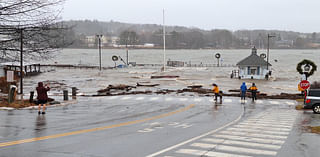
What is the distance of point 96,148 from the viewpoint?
1141 cm

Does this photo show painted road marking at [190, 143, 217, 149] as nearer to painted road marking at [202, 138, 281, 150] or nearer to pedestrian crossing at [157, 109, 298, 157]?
pedestrian crossing at [157, 109, 298, 157]

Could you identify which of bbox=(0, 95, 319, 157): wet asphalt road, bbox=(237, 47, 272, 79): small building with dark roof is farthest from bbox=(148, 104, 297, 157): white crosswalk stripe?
bbox=(237, 47, 272, 79): small building with dark roof

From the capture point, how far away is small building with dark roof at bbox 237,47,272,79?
71688 millimetres

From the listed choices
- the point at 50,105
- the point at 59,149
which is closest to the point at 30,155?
the point at 59,149

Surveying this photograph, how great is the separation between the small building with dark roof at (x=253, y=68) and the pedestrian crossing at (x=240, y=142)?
54.5m

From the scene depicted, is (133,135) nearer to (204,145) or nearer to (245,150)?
(204,145)

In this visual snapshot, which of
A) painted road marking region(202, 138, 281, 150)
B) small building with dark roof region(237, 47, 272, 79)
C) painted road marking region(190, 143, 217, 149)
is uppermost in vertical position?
small building with dark roof region(237, 47, 272, 79)

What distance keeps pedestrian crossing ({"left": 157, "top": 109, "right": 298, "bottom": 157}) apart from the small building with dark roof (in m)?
54.5

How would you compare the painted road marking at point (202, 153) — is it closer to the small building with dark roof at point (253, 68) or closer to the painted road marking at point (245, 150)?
the painted road marking at point (245, 150)

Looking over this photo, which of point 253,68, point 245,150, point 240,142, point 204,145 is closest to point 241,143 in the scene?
point 240,142

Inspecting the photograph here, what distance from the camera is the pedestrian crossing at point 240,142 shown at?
11195 mm

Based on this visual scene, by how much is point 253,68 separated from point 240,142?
201 ft

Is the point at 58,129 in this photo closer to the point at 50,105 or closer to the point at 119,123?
the point at 119,123

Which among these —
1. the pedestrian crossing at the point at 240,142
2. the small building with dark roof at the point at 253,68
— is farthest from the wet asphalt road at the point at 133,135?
the small building with dark roof at the point at 253,68
